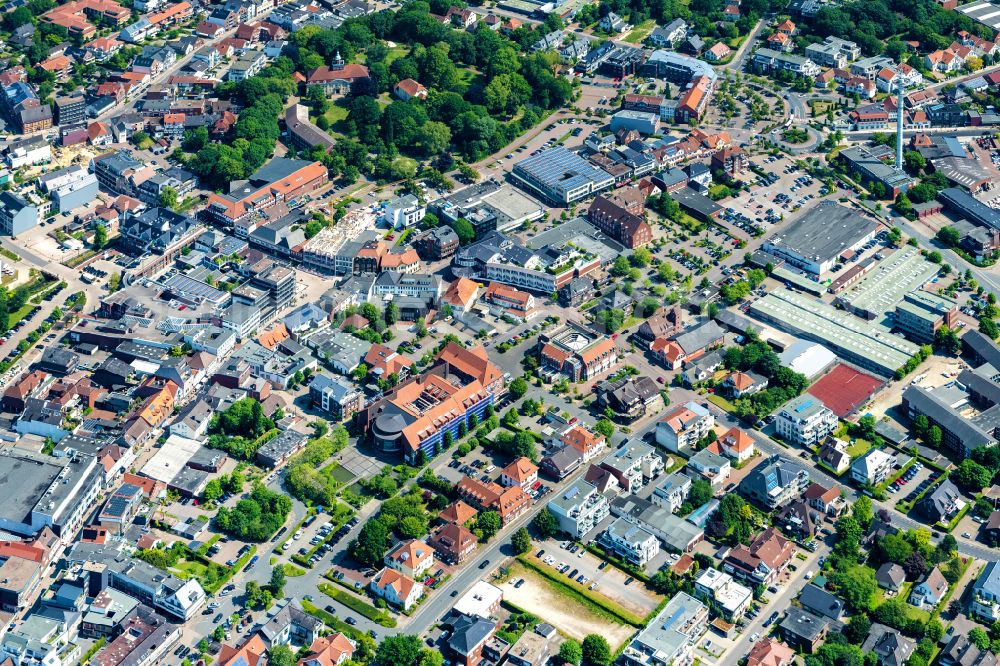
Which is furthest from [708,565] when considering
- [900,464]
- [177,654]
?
[177,654]

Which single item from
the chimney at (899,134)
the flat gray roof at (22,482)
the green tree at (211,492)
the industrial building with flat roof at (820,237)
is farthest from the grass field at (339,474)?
the chimney at (899,134)

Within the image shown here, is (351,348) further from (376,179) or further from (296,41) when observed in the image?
(296,41)

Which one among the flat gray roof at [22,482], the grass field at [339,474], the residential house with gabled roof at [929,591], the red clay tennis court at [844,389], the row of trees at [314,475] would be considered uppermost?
the flat gray roof at [22,482]

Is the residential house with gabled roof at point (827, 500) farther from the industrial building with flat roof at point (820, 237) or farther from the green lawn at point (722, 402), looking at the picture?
the industrial building with flat roof at point (820, 237)

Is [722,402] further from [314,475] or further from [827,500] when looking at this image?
[314,475]

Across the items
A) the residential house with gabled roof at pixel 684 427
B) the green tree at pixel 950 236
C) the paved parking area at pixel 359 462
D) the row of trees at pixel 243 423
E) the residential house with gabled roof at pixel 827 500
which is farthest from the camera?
the green tree at pixel 950 236
